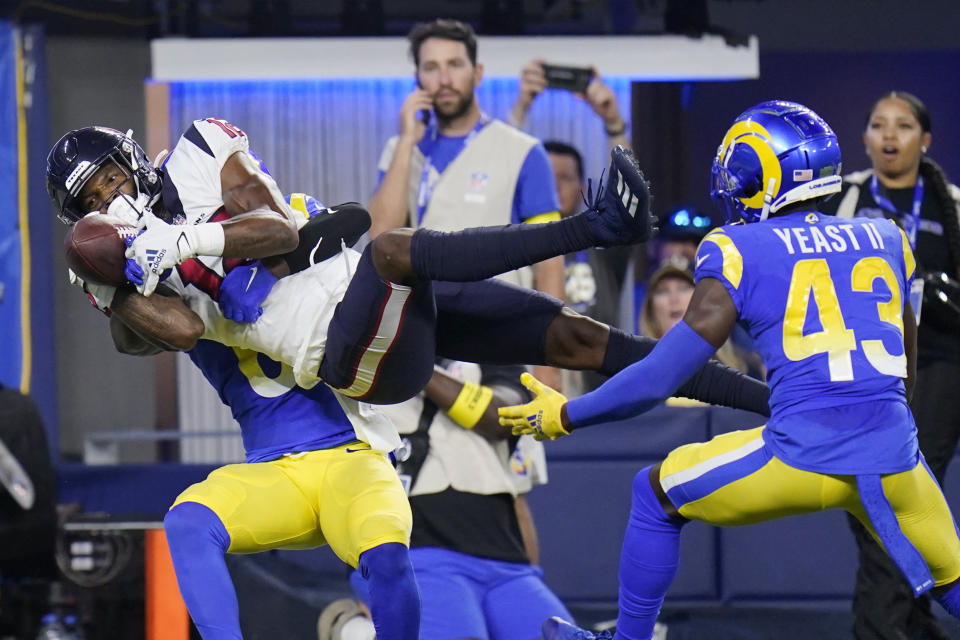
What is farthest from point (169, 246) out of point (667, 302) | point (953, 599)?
point (667, 302)

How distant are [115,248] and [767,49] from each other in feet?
17.3

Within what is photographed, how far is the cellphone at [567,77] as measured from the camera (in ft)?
18.5

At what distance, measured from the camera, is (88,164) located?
2695 millimetres

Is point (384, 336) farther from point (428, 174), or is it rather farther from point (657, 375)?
point (428, 174)

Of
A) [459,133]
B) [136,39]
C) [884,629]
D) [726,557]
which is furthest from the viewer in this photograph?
[136,39]

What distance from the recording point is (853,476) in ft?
8.36

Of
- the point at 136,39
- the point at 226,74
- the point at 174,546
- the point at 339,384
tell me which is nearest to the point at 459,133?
the point at 339,384

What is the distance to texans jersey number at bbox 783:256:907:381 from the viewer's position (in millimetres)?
2547

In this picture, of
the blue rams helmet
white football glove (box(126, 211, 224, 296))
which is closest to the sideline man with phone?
the blue rams helmet

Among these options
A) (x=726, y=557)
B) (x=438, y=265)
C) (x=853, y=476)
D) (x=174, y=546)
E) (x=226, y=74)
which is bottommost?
(x=726, y=557)

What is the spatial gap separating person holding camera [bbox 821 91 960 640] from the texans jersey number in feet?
3.81

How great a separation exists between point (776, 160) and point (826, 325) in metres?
0.37

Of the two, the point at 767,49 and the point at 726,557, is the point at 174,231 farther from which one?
the point at 767,49

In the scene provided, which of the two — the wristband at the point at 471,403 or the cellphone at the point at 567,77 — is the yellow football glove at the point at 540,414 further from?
the cellphone at the point at 567,77
